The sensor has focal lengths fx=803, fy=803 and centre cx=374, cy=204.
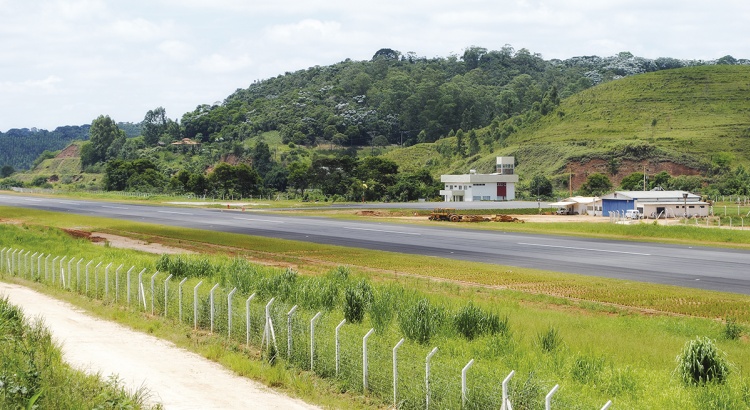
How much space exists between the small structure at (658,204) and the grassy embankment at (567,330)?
173 feet

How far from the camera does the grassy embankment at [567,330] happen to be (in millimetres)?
17203

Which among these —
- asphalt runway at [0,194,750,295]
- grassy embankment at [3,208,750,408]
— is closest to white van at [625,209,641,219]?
asphalt runway at [0,194,750,295]

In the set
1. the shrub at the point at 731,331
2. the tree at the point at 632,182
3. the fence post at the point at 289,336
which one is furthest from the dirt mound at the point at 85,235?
the tree at the point at 632,182

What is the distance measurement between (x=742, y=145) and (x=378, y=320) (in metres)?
166

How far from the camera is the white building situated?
152 metres

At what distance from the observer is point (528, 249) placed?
57.2m

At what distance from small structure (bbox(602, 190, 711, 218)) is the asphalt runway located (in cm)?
2789

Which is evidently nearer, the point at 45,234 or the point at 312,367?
the point at 312,367

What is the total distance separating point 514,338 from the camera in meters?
23.2

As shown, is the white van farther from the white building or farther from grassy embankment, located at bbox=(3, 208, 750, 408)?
the white building

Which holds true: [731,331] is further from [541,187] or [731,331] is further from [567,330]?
[541,187]

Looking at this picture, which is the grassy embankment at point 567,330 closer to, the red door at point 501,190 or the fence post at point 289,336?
the fence post at point 289,336

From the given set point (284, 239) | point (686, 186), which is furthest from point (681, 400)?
point (686, 186)

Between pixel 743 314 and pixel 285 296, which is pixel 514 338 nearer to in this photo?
pixel 285 296
